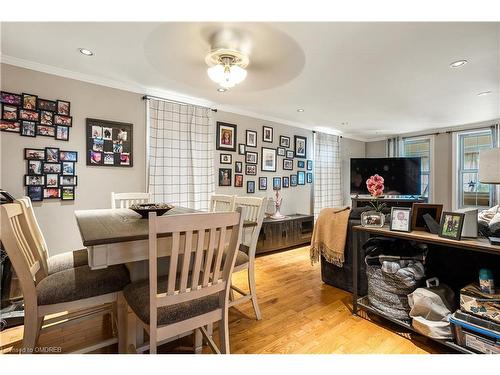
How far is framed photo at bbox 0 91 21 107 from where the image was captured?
7.35ft

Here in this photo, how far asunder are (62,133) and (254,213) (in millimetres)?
2106

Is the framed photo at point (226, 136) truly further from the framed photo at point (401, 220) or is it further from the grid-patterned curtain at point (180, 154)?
the framed photo at point (401, 220)

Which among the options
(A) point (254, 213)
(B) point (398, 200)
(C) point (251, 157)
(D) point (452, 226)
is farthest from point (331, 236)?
(B) point (398, 200)

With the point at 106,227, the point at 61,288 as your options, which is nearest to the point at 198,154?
the point at 106,227

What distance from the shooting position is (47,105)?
2.43 metres

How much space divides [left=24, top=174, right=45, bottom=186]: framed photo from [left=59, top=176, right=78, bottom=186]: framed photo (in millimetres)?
139

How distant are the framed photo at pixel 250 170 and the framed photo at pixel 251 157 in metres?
0.06

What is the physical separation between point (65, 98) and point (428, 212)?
3.42 metres

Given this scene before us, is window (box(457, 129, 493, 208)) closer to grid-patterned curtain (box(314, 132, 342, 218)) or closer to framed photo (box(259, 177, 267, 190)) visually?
grid-patterned curtain (box(314, 132, 342, 218))

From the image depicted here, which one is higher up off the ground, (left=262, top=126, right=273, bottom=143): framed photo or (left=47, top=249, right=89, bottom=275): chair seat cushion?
(left=262, top=126, right=273, bottom=143): framed photo

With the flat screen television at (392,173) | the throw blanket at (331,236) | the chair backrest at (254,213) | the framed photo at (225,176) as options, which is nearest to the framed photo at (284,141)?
the framed photo at (225,176)

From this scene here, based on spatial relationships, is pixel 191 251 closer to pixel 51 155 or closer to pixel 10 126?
pixel 51 155

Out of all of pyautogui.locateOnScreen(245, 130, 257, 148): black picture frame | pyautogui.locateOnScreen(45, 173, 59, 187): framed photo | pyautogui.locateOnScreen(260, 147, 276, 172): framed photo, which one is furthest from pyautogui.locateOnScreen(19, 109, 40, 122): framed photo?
pyautogui.locateOnScreen(260, 147, 276, 172): framed photo
